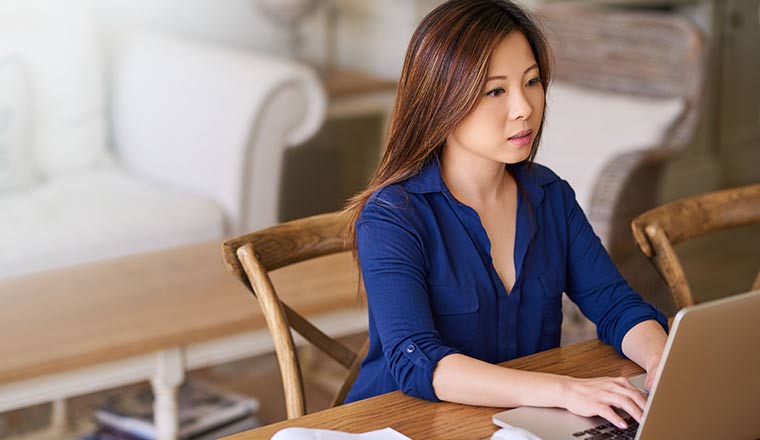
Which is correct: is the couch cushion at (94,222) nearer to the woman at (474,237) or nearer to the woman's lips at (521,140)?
the woman at (474,237)

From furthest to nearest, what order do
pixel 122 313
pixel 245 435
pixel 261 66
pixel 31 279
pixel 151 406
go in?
pixel 261 66, pixel 151 406, pixel 31 279, pixel 122 313, pixel 245 435

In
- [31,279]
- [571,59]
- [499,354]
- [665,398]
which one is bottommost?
[665,398]

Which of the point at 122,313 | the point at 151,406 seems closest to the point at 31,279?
the point at 122,313

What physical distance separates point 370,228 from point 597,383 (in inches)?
13.0

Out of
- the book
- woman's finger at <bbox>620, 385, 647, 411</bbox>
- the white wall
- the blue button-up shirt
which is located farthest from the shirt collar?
the white wall

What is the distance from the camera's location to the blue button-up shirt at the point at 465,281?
1.24 meters

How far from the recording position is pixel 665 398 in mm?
959

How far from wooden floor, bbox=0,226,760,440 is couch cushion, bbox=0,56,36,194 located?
0.61 meters

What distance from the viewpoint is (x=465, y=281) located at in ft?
4.33

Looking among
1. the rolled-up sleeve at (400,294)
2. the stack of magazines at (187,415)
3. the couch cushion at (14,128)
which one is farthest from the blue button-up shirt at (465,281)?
the couch cushion at (14,128)

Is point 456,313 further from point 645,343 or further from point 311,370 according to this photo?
point 311,370

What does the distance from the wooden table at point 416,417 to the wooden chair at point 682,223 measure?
0.31 meters

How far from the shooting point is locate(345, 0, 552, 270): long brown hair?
49.0 inches

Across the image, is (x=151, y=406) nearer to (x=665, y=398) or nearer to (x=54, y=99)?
(x=54, y=99)
